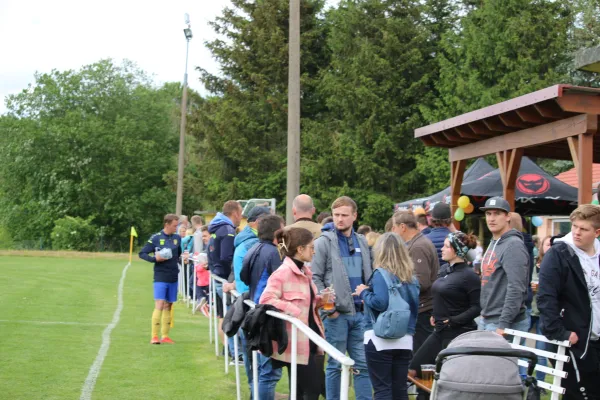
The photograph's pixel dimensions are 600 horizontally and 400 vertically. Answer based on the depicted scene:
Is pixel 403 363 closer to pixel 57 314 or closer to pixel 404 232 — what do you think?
pixel 404 232

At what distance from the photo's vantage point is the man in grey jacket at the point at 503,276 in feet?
22.9

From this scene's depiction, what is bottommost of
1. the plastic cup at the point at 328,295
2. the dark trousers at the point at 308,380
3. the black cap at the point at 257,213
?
the dark trousers at the point at 308,380

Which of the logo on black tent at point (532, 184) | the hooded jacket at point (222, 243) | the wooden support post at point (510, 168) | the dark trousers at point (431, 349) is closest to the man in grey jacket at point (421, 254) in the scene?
the dark trousers at point (431, 349)

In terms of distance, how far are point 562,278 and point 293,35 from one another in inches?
392

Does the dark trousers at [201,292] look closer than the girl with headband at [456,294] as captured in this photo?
No

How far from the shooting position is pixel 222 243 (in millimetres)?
10391

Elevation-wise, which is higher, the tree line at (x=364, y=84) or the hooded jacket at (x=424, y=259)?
the tree line at (x=364, y=84)

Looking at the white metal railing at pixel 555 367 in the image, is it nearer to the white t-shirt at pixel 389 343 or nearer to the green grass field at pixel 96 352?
the white t-shirt at pixel 389 343

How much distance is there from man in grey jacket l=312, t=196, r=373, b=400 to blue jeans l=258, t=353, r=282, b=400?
53 centimetres

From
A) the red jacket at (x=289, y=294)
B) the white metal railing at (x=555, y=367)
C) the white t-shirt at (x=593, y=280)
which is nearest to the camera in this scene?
the white metal railing at (x=555, y=367)

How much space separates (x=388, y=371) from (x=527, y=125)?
7.42m

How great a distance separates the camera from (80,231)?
6238 cm

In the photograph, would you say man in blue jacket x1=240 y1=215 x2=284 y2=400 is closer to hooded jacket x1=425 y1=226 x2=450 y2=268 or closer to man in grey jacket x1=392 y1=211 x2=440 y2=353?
man in grey jacket x1=392 y1=211 x2=440 y2=353

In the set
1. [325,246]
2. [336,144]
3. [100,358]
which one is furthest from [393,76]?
[325,246]
